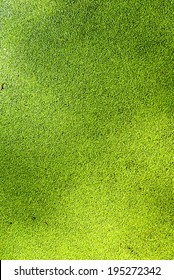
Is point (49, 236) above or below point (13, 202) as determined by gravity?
below

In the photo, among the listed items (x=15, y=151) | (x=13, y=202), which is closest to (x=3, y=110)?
(x=15, y=151)
